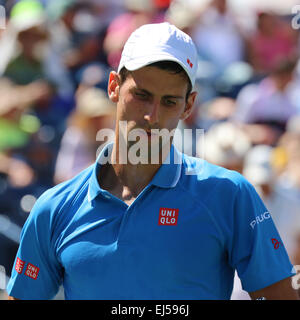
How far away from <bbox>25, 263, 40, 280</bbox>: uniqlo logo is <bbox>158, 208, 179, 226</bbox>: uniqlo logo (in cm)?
56

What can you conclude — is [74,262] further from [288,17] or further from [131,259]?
[288,17]

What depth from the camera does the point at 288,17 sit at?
239 inches

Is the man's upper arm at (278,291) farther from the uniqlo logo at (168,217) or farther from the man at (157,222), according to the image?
the uniqlo logo at (168,217)

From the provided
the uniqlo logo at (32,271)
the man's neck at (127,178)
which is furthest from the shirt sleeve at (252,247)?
the uniqlo logo at (32,271)

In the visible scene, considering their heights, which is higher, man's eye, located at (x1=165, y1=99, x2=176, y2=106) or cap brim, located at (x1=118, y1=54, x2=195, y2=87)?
cap brim, located at (x1=118, y1=54, x2=195, y2=87)

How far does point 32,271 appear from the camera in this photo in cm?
271

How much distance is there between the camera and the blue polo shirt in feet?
7.98

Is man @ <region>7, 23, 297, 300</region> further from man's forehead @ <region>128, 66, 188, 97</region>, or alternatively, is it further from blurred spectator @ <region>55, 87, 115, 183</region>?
blurred spectator @ <region>55, 87, 115, 183</region>

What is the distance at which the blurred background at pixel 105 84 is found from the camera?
17.2ft

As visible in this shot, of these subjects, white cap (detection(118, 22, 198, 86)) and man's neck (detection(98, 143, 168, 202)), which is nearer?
white cap (detection(118, 22, 198, 86))

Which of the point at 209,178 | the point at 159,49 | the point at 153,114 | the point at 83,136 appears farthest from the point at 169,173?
the point at 83,136

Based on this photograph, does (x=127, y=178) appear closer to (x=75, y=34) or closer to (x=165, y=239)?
(x=165, y=239)

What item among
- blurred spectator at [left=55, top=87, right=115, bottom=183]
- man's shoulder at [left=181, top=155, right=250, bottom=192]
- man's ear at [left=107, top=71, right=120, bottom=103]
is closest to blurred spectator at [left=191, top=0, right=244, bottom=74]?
blurred spectator at [left=55, top=87, right=115, bottom=183]

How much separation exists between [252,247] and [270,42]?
3.93 m
